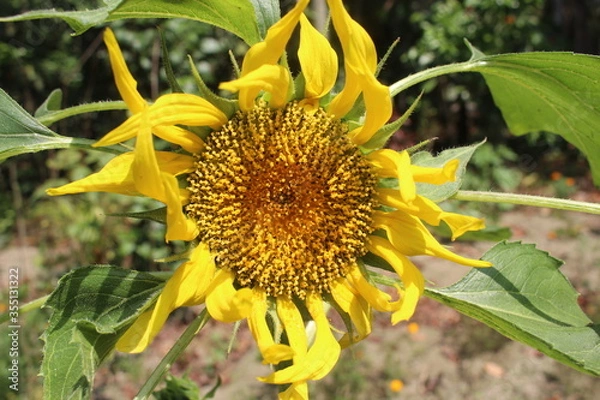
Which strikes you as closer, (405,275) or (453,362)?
(405,275)

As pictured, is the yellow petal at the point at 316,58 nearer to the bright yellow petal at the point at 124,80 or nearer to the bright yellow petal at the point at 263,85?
the bright yellow petal at the point at 263,85

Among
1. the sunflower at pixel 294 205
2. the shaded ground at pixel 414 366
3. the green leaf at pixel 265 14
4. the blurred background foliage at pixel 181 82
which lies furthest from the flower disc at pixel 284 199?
the shaded ground at pixel 414 366

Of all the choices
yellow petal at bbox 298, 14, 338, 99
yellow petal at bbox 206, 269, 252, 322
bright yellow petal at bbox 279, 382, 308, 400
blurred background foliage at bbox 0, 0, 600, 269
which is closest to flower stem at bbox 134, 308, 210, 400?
yellow petal at bbox 206, 269, 252, 322

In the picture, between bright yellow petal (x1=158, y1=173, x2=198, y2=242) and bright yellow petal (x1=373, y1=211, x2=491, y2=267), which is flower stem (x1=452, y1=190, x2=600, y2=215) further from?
bright yellow petal (x1=158, y1=173, x2=198, y2=242)

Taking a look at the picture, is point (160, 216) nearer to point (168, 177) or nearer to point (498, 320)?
point (168, 177)

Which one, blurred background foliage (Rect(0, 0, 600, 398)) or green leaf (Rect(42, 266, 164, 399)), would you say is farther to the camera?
blurred background foliage (Rect(0, 0, 600, 398))

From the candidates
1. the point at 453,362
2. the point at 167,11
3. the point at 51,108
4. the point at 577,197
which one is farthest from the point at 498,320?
the point at 577,197

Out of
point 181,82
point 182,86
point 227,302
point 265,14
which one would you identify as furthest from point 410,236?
point 181,82
